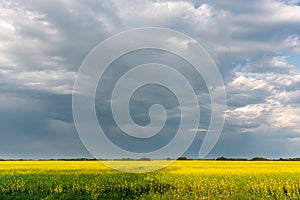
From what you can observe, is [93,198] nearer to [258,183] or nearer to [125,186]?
[125,186]

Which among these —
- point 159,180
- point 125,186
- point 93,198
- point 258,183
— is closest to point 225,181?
point 258,183

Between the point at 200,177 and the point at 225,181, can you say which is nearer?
the point at 225,181

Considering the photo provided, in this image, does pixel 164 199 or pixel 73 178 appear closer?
pixel 164 199

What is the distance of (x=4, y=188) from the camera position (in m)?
22.5

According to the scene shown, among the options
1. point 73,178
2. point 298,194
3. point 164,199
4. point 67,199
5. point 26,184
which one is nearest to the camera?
point 164,199

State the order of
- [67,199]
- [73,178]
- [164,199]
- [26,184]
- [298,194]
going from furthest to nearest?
1. [73,178]
2. [26,184]
3. [298,194]
4. [67,199]
5. [164,199]

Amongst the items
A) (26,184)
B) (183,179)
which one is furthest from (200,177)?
(26,184)

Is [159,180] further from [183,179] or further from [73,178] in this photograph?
[73,178]

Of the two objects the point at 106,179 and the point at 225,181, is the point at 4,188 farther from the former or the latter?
the point at 225,181

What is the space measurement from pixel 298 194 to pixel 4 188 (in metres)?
17.1

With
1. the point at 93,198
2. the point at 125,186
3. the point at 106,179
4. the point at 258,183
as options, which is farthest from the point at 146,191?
the point at 258,183

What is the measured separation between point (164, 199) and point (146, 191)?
4631 mm

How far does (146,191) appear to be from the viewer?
2295cm

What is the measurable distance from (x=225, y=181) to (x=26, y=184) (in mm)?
12199
